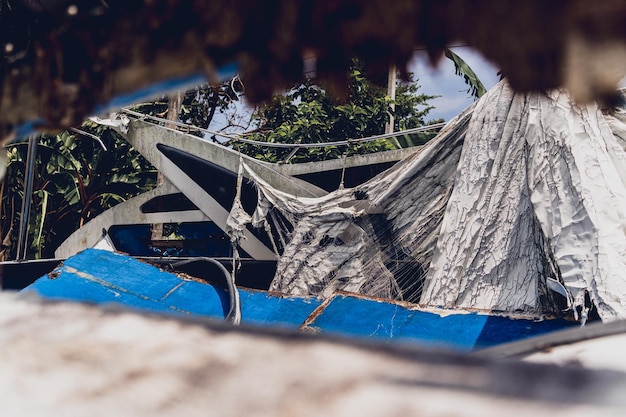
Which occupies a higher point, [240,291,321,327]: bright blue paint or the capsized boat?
the capsized boat

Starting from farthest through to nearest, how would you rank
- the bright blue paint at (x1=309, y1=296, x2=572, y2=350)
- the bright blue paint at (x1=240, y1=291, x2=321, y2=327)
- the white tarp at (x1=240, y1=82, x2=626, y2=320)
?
the bright blue paint at (x1=240, y1=291, x2=321, y2=327), the bright blue paint at (x1=309, y1=296, x2=572, y2=350), the white tarp at (x1=240, y1=82, x2=626, y2=320)

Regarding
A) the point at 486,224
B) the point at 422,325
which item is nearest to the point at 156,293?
the point at 422,325

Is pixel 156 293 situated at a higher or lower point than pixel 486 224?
lower

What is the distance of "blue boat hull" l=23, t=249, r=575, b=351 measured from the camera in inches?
136

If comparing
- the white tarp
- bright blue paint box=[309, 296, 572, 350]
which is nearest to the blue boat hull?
bright blue paint box=[309, 296, 572, 350]

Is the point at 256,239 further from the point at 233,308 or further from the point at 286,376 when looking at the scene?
the point at 286,376

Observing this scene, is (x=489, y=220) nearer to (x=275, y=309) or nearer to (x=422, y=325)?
(x=422, y=325)

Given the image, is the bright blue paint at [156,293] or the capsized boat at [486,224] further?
the bright blue paint at [156,293]

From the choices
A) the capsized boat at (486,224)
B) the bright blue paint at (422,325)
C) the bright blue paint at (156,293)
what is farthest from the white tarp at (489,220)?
the bright blue paint at (156,293)

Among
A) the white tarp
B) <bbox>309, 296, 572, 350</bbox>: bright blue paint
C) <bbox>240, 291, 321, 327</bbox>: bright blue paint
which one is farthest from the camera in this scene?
<bbox>240, 291, 321, 327</bbox>: bright blue paint

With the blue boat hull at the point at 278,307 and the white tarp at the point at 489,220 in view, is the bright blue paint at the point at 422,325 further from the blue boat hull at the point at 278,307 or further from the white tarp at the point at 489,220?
the white tarp at the point at 489,220

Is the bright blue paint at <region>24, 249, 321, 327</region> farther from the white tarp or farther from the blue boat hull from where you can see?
the white tarp

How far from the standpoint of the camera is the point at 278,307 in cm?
439

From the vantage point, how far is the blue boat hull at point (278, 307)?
346 cm
